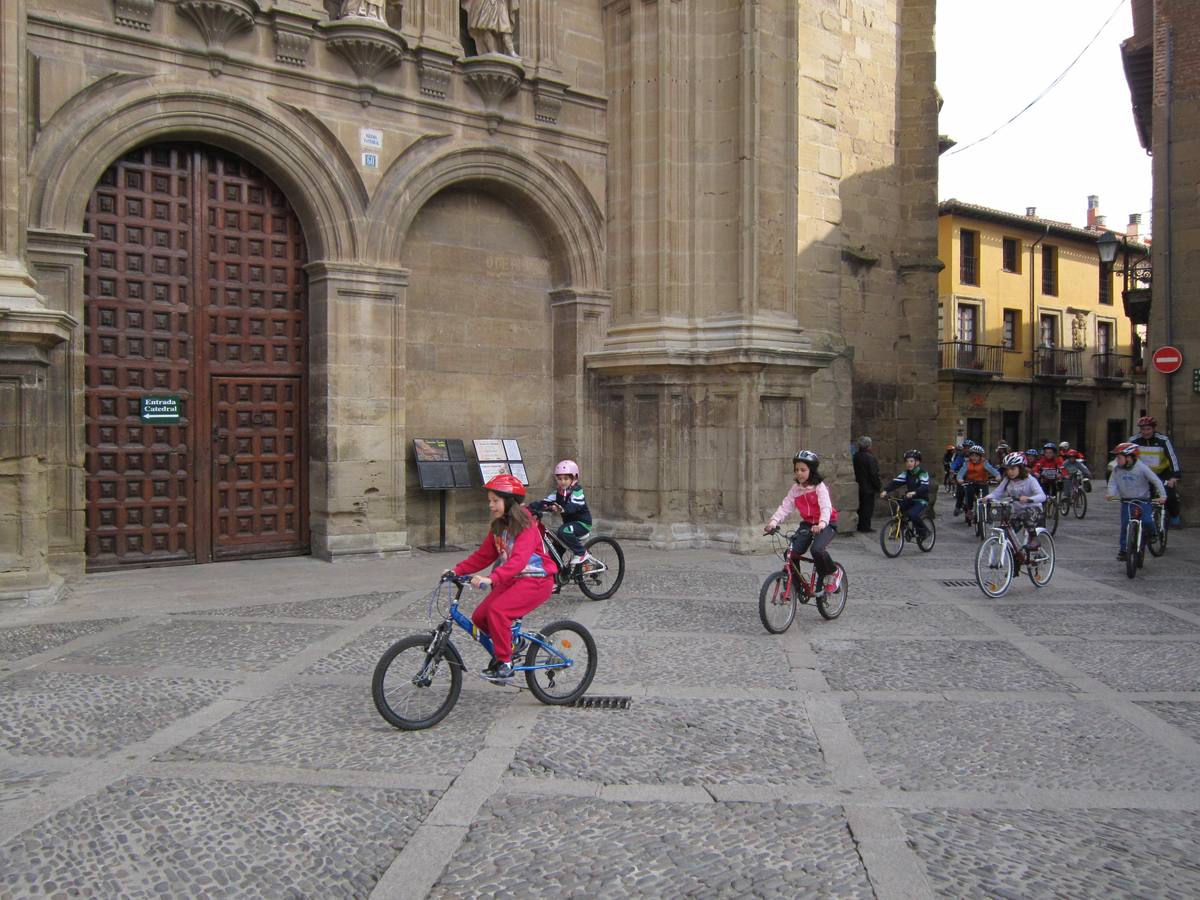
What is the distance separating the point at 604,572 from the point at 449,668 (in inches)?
154

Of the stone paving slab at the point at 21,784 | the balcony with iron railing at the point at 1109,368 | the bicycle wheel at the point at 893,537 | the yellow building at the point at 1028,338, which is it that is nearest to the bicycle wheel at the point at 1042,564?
the bicycle wheel at the point at 893,537

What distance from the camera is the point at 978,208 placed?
3703 cm

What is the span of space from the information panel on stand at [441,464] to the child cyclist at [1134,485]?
300 inches

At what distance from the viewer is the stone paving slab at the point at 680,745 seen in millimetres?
4676

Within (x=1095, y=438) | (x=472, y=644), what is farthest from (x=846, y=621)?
(x=1095, y=438)

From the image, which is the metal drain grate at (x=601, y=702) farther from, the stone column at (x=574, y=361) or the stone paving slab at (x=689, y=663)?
the stone column at (x=574, y=361)

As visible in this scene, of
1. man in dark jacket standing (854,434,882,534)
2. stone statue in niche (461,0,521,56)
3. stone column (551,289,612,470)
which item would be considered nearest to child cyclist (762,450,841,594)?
stone column (551,289,612,470)

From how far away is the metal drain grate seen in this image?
19.0ft

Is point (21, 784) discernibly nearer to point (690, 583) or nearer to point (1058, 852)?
point (1058, 852)

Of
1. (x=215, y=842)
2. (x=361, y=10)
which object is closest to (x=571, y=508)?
(x=215, y=842)

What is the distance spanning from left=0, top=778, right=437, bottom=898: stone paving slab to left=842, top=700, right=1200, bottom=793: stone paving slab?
2.38 meters

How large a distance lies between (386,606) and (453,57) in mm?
7195

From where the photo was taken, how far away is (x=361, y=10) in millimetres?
11430

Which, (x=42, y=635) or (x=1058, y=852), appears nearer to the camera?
(x=1058, y=852)
